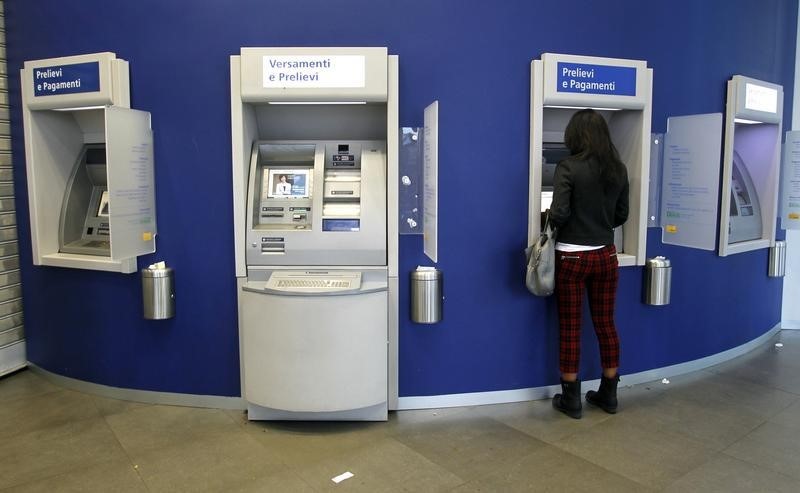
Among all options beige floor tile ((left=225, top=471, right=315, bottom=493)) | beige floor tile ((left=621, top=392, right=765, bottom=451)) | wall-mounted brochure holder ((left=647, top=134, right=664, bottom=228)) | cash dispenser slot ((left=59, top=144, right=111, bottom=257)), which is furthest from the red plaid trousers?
cash dispenser slot ((left=59, top=144, right=111, bottom=257))

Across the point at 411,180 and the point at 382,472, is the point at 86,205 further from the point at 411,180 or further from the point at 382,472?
the point at 382,472

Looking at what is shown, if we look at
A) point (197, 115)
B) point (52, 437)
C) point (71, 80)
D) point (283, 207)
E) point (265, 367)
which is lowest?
point (52, 437)

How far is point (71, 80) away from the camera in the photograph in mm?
3457

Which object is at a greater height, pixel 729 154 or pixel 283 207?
pixel 729 154

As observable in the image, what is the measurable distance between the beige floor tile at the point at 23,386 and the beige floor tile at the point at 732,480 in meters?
3.74

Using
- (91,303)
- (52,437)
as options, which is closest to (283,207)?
(91,303)

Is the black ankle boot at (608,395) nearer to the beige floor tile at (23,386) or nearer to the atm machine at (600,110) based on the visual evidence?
Answer: the atm machine at (600,110)

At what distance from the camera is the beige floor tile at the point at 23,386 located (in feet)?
12.3

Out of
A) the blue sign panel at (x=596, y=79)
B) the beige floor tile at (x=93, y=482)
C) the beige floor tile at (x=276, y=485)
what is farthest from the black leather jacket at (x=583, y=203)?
the beige floor tile at (x=93, y=482)

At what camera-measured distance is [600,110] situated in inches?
148

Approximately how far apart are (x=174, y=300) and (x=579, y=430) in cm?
243

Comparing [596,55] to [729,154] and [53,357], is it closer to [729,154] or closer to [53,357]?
[729,154]

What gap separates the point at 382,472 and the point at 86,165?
9.26ft

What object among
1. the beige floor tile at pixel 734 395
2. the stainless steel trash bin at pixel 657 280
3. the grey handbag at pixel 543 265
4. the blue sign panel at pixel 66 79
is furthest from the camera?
the stainless steel trash bin at pixel 657 280
